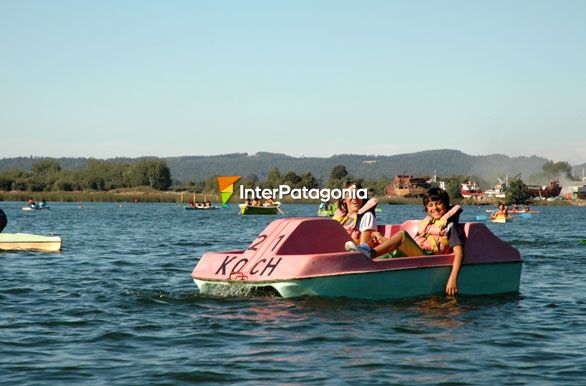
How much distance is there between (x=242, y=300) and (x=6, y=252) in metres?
12.6

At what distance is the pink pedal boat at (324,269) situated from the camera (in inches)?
511

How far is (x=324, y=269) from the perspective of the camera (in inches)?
511

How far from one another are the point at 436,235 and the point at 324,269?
2.62 m

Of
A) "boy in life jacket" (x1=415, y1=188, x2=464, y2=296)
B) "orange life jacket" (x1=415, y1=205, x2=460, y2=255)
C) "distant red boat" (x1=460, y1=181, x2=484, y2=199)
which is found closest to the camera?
"boy in life jacket" (x1=415, y1=188, x2=464, y2=296)

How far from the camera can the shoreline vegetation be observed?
14762 cm

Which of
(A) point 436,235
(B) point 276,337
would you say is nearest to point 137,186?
(A) point 436,235

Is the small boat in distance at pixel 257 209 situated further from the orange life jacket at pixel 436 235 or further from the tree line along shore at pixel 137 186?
the tree line along shore at pixel 137 186

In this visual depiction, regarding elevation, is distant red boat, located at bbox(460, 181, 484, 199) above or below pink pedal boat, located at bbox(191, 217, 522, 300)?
above

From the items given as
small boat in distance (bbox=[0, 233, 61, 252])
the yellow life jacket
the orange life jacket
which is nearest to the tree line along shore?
small boat in distance (bbox=[0, 233, 61, 252])

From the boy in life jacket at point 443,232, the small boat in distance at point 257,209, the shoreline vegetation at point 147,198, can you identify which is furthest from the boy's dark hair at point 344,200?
the shoreline vegetation at point 147,198

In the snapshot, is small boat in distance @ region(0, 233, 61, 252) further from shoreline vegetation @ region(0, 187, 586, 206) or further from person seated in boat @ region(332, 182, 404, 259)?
shoreline vegetation @ region(0, 187, 586, 206)

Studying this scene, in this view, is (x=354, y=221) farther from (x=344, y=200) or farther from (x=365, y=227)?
(x=344, y=200)

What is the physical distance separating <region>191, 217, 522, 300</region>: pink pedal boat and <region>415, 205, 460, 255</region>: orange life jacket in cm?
33

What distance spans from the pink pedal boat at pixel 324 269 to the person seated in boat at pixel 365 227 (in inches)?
13.2
